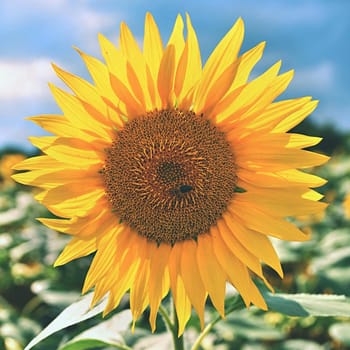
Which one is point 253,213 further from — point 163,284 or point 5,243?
point 5,243

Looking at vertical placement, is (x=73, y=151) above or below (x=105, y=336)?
above

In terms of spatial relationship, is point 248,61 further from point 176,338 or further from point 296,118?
point 176,338

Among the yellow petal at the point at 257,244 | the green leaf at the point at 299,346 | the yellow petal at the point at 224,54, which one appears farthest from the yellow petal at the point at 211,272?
the green leaf at the point at 299,346

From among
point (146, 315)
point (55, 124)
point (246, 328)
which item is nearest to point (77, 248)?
point (55, 124)

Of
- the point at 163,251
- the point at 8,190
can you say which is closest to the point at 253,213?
the point at 163,251

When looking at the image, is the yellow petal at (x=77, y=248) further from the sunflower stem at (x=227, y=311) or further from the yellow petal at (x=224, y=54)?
the yellow petal at (x=224, y=54)

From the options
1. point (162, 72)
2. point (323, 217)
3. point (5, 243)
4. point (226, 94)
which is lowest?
point (323, 217)
